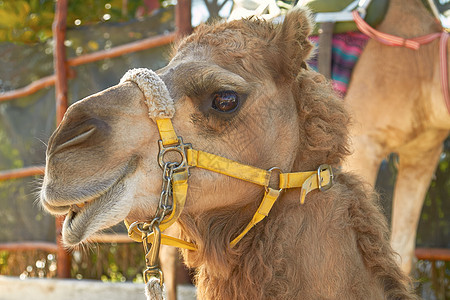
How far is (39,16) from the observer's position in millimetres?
6828

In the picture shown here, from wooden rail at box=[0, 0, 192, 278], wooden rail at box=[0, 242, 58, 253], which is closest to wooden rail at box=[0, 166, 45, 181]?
wooden rail at box=[0, 0, 192, 278]

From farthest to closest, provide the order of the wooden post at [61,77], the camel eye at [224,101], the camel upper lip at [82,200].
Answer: the wooden post at [61,77] → the camel eye at [224,101] → the camel upper lip at [82,200]

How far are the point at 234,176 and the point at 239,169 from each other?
1.4 inches

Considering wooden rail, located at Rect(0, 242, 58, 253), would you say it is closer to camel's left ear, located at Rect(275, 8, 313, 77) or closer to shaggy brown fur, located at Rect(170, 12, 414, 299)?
shaggy brown fur, located at Rect(170, 12, 414, 299)

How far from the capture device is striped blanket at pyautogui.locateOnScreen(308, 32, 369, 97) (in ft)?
12.2

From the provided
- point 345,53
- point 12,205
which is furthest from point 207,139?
point 12,205

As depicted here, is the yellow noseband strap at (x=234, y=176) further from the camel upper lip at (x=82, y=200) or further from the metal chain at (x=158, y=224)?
the camel upper lip at (x=82, y=200)

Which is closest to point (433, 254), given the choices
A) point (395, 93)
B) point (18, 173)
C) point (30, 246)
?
point (395, 93)

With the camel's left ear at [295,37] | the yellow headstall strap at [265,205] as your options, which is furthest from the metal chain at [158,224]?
the camel's left ear at [295,37]

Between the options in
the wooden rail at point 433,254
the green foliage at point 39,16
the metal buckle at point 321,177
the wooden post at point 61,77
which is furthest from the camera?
the green foliage at point 39,16

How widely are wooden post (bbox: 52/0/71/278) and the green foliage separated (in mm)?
738

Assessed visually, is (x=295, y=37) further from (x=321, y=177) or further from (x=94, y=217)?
(x=94, y=217)

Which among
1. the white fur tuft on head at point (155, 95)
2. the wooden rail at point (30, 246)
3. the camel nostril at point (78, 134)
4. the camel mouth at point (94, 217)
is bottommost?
the wooden rail at point (30, 246)

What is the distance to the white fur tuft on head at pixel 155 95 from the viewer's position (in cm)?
202
